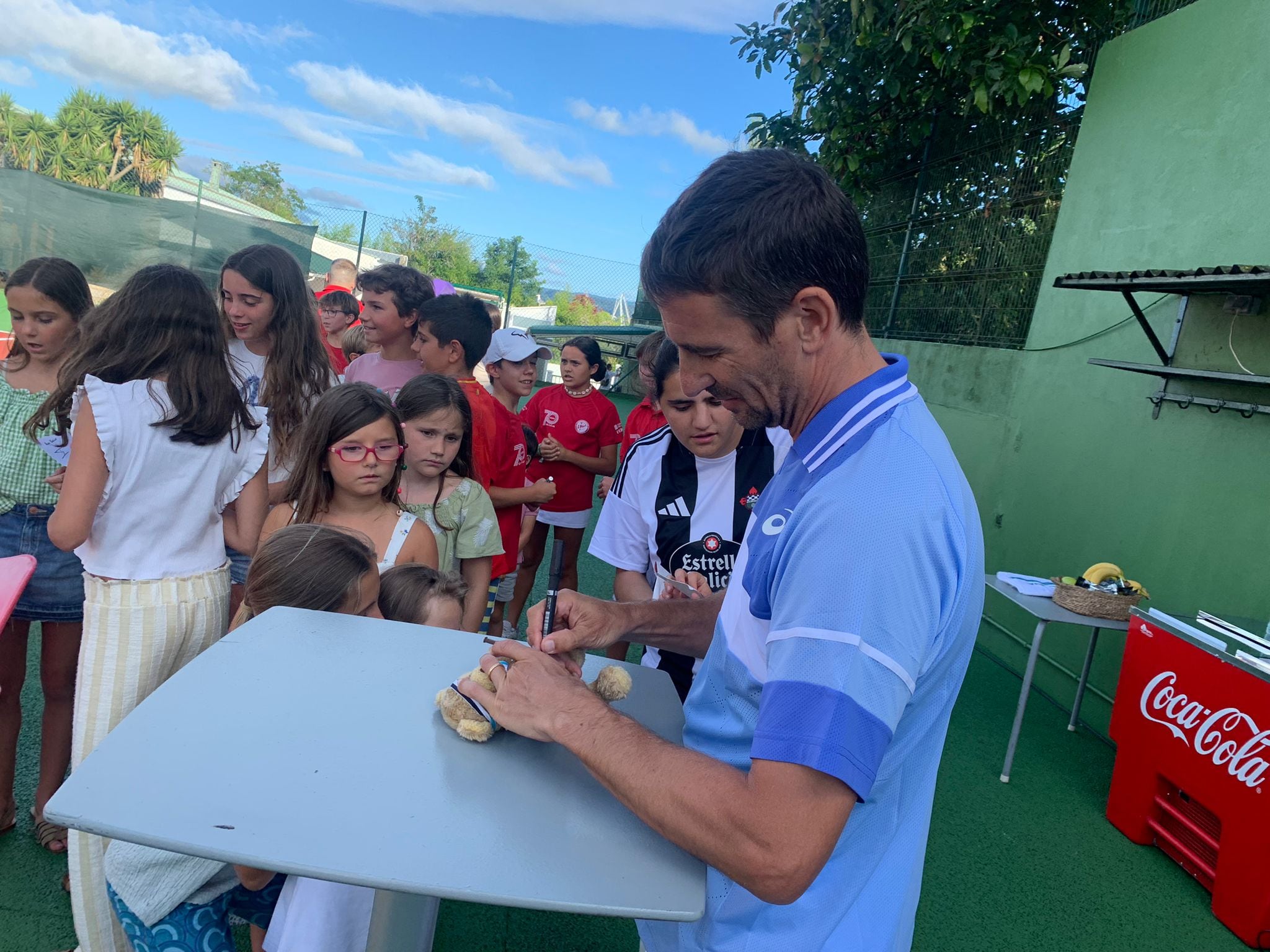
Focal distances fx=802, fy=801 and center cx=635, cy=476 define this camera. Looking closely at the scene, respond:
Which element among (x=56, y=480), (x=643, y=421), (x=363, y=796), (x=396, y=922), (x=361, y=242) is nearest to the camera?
(x=363, y=796)

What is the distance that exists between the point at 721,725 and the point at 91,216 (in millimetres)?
12093

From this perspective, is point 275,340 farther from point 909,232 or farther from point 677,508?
point 909,232

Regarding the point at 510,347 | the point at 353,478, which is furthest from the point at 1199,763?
the point at 510,347

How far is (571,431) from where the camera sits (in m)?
5.11

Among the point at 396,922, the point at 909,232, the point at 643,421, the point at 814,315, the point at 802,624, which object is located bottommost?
the point at 396,922

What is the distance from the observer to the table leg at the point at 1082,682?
4062 millimetres

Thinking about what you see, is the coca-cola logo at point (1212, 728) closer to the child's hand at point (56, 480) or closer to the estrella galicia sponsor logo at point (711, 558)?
the estrella galicia sponsor logo at point (711, 558)

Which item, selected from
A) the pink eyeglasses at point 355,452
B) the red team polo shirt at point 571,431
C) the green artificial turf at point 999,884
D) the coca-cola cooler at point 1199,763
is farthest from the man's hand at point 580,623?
the red team polo shirt at point 571,431

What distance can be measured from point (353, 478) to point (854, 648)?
2.03 metres

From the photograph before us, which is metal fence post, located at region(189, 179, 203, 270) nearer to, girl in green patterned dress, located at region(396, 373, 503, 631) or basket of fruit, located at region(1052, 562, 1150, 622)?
girl in green patterned dress, located at region(396, 373, 503, 631)

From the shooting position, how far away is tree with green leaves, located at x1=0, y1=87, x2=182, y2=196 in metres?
38.7

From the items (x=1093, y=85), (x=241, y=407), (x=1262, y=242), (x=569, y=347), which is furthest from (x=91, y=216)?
(x=1262, y=242)

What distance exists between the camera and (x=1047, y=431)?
5262 mm

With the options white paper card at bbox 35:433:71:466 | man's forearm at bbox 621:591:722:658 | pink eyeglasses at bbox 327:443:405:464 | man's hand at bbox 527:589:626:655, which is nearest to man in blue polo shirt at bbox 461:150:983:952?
man's hand at bbox 527:589:626:655
